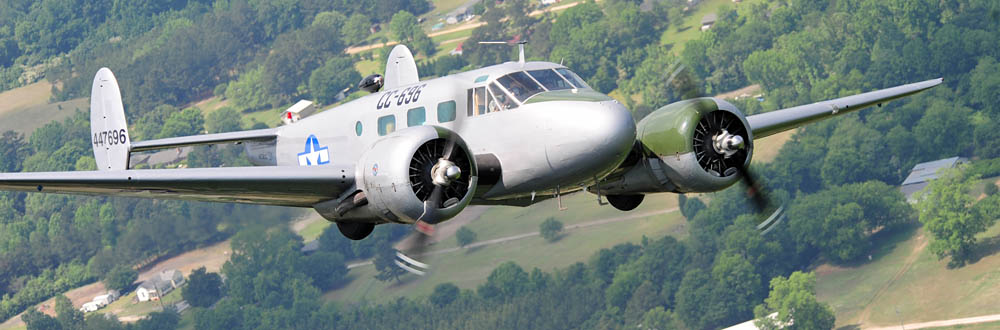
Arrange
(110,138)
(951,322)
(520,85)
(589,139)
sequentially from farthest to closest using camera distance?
(951,322)
(110,138)
(520,85)
(589,139)

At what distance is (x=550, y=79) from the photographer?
28312mm

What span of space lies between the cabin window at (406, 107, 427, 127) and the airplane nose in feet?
12.9

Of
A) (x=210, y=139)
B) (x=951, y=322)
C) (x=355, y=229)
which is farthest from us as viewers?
(x=951, y=322)

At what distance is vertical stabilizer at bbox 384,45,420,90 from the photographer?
3350 centimetres

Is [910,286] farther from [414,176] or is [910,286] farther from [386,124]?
[414,176]

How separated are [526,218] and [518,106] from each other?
6765 inches

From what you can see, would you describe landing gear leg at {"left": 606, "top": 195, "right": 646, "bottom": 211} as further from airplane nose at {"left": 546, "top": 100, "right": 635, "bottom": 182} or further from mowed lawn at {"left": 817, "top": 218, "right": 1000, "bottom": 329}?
mowed lawn at {"left": 817, "top": 218, "right": 1000, "bottom": 329}

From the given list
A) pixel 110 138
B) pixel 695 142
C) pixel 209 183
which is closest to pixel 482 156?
pixel 695 142

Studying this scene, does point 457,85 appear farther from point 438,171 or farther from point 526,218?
point 526,218

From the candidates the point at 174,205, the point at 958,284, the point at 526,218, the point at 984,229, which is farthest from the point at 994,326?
the point at 174,205

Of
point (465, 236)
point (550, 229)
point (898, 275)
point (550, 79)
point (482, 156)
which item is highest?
point (550, 79)

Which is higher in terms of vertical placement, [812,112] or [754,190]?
[812,112]

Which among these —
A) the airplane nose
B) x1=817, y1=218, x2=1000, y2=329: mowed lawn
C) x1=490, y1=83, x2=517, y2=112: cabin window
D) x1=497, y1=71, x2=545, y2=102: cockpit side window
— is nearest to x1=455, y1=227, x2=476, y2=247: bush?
x1=817, y1=218, x2=1000, y2=329: mowed lawn

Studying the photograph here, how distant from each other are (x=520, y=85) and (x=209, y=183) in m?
7.31
